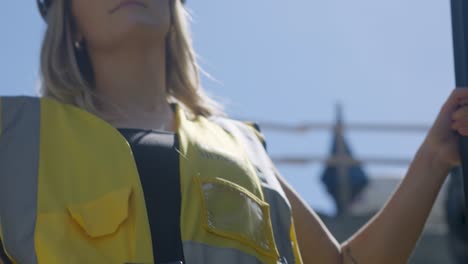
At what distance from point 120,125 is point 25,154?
0.30 metres

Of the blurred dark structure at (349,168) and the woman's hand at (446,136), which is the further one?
the blurred dark structure at (349,168)

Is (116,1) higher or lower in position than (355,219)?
higher

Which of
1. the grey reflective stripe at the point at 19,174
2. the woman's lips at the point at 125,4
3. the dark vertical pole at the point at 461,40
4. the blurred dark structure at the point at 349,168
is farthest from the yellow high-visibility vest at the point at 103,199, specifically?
the blurred dark structure at the point at 349,168

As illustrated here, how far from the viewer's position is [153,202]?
244cm

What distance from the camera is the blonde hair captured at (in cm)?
273

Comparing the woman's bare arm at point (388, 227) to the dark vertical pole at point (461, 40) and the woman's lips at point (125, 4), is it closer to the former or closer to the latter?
Answer: the dark vertical pole at point (461, 40)

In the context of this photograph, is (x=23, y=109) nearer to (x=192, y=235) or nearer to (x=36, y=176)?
(x=36, y=176)

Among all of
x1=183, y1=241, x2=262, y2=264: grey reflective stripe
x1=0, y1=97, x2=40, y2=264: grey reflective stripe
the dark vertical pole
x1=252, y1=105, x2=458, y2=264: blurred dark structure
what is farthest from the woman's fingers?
x1=252, y1=105, x2=458, y2=264: blurred dark structure

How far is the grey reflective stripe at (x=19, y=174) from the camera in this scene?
90.7 inches

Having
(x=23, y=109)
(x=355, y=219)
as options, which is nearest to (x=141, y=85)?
(x=23, y=109)

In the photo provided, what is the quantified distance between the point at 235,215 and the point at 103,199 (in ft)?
0.93

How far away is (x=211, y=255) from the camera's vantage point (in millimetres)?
2428

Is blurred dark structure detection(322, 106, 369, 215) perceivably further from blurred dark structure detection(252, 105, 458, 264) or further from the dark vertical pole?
the dark vertical pole

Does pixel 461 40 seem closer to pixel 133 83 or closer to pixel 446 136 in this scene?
pixel 446 136
